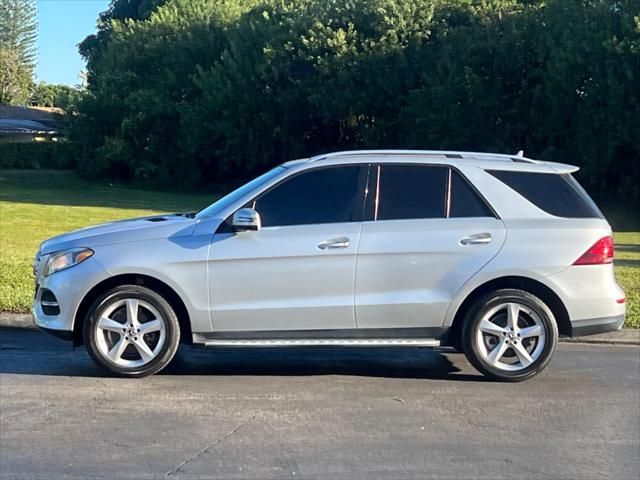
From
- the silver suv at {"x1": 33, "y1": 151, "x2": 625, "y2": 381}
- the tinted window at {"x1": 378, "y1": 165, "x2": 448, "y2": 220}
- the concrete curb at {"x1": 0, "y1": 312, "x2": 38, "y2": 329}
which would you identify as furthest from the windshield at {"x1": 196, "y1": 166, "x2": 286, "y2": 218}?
the concrete curb at {"x1": 0, "y1": 312, "x2": 38, "y2": 329}

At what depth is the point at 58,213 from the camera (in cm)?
2741

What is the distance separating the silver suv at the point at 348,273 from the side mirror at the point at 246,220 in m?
0.01

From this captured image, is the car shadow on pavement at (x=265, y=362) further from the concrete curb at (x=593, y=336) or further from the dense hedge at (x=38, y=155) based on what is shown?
the dense hedge at (x=38, y=155)

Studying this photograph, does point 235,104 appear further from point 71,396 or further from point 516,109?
point 71,396

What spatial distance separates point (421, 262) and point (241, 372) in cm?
179

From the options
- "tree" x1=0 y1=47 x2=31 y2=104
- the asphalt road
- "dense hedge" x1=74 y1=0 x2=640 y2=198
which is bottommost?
the asphalt road

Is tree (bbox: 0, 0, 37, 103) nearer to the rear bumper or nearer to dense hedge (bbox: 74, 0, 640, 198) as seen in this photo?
dense hedge (bbox: 74, 0, 640, 198)

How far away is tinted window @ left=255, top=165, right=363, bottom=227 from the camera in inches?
303

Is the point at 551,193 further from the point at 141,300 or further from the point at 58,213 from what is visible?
the point at 58,213

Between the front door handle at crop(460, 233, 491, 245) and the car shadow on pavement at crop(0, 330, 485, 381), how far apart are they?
3.79ft

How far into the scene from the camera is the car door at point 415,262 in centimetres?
759

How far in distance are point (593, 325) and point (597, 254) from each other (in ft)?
1.93

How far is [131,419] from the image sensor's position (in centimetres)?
646

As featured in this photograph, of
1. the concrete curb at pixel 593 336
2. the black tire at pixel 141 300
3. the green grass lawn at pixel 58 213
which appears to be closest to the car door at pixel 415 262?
the black tire at pixel 141 300
